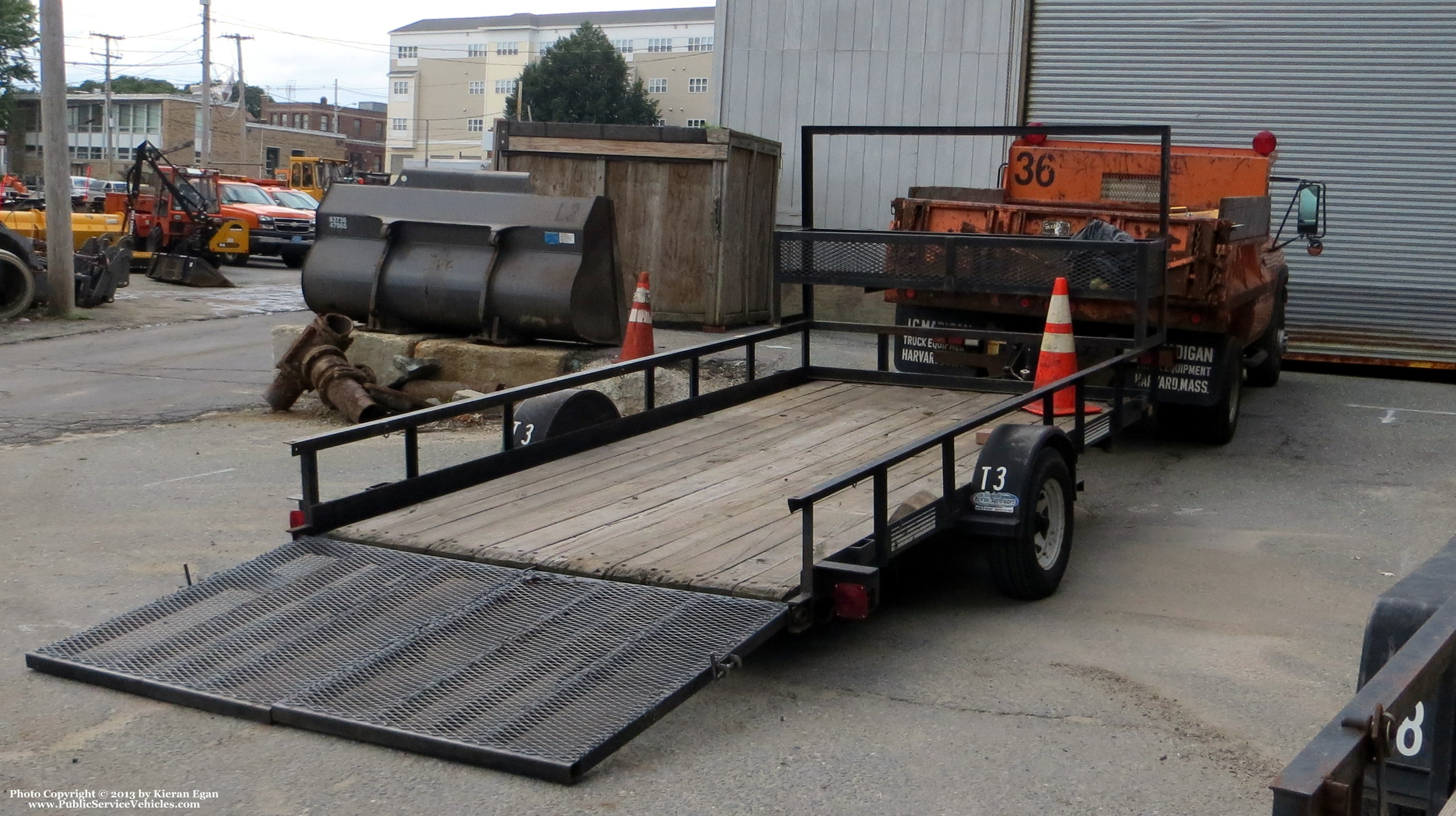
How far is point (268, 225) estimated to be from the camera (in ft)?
93.9

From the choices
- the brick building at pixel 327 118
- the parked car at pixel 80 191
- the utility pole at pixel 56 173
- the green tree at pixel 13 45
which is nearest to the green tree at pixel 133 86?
the brick building at pixel 327 118

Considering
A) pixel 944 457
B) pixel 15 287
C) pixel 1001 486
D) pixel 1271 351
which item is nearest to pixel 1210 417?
pixel 1271 351

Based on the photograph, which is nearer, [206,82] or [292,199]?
[292,199]

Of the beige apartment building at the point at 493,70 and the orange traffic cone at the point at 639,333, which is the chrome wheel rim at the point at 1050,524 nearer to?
the orange traffic cone at the point at 639,333

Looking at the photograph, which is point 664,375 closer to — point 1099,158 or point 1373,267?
point 1099,158

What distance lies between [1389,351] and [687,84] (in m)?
96.0

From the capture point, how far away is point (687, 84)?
10719 centimetres

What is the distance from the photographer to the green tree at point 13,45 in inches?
2896

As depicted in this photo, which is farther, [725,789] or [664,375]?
[664,375]

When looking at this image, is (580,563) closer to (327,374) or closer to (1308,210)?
(327,374)

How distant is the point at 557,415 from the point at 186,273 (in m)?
18.5

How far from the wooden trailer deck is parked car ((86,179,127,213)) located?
26.6 m

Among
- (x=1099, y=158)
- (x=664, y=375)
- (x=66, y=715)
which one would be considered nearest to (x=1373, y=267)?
(x=1099, y=158)

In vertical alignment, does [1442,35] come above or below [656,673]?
above
